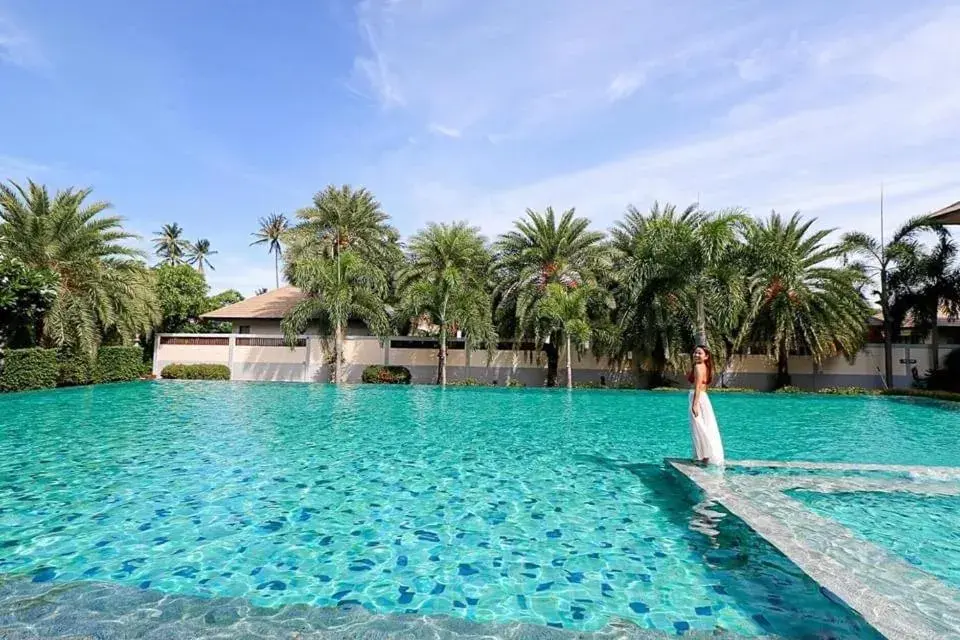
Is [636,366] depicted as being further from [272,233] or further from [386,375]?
[272,233]

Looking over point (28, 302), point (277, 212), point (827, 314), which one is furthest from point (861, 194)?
point (277, 212)

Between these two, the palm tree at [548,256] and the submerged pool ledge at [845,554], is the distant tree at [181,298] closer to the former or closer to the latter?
the palm tree at [548,256]

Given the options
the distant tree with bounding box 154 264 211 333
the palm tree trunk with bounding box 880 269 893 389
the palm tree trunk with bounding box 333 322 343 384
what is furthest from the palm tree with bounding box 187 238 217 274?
the palm tree trunk with bounding box 880 269 893 389

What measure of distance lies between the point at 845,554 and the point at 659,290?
19780mm

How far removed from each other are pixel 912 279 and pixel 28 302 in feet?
112

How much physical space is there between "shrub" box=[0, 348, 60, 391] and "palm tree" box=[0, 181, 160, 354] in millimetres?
847

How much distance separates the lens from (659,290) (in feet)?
76.5

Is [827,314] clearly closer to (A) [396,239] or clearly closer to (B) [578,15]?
(B) [578,15]

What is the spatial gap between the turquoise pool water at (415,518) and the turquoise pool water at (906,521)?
1.32 metres

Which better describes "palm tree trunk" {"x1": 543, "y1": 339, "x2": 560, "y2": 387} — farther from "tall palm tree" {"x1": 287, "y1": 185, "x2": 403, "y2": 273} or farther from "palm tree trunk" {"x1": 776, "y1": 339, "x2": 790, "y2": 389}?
"palm tree trunk" {"x1": 776, "y1": 339, "x2": 790, "y2": 389}

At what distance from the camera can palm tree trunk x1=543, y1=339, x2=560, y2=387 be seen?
87.7ft

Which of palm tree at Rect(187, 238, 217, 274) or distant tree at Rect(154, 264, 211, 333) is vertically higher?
palm tree at Rect(187, 238, 217, 274)

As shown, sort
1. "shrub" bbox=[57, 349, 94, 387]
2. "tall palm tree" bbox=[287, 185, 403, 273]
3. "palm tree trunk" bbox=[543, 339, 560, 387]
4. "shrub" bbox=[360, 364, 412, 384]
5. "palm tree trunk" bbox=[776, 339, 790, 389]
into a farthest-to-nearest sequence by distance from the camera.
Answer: "tall palm tree" bbox=[287, 185, 403, 273] → "palm tree trunk" bbox=[543, 339, 560, 387] → "shrub" bbox=[360, 364, 412, 384] → "palm tree trunk" bbox=[776, 339, 790, 389] → "shrub" bbox=[57, 349, 94, 387]

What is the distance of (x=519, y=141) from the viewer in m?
17.3
